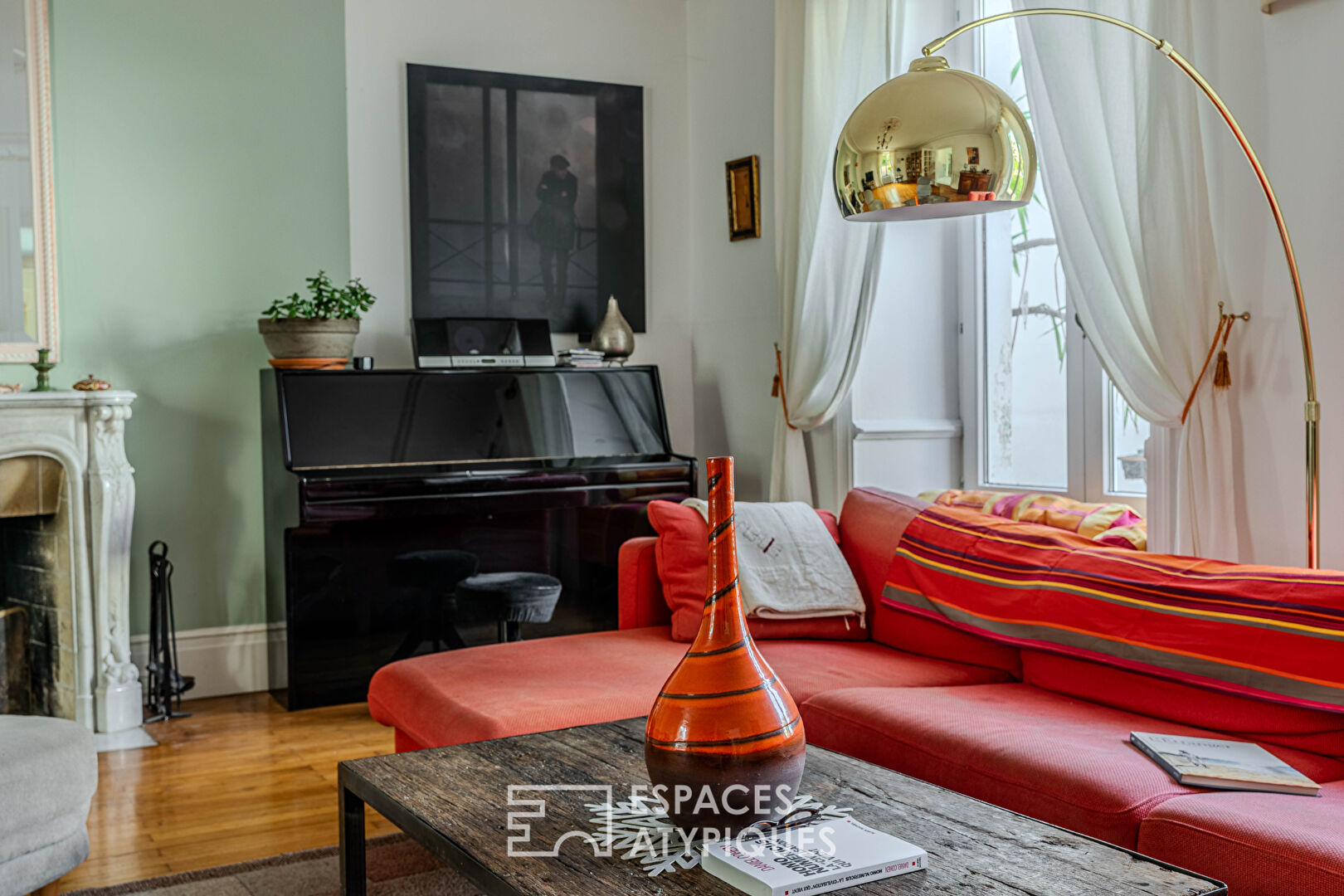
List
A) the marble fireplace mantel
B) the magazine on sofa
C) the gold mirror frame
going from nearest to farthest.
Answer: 1. the magazine on sofa
2. the marble fireplace mantel
3. the gold mirror frame

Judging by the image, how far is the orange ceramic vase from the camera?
1427 millimetres

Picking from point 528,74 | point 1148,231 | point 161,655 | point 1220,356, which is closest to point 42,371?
point 161,655

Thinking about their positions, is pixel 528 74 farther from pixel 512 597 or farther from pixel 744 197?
pixel 512 597

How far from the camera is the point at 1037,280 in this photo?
148 inches

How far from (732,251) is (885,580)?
2.08m

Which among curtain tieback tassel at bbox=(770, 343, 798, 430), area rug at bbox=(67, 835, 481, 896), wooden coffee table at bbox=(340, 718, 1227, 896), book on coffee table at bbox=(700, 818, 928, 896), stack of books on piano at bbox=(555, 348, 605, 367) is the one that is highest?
stack of books on piano at bbox=(555, 348, 605, 367)

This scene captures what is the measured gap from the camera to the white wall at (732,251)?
4.61 m

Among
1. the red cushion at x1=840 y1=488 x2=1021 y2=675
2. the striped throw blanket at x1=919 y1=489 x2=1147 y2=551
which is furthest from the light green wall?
the striped throw blanket at x1=919 y1=489 x2=1147 y2=551

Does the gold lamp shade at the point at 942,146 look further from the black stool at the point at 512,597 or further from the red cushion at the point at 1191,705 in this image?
the black stool at the point at 512,597

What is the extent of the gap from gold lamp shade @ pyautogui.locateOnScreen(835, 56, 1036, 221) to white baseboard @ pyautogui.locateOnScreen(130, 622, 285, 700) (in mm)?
3213

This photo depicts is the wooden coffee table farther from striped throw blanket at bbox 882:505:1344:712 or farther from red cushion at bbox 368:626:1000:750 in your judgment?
striped throw blanket at bbox 882:505:1344:712

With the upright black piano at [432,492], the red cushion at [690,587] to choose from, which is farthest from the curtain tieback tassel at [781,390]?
the red cushion at [690,587]

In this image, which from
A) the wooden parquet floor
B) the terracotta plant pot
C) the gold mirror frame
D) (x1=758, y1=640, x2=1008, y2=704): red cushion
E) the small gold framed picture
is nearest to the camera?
(x1=758, y1=640, x2=1008, y2=704): red cushion

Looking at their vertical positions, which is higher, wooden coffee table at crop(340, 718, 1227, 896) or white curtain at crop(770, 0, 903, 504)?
white curtain at crop(770, 0, 903, 504)
